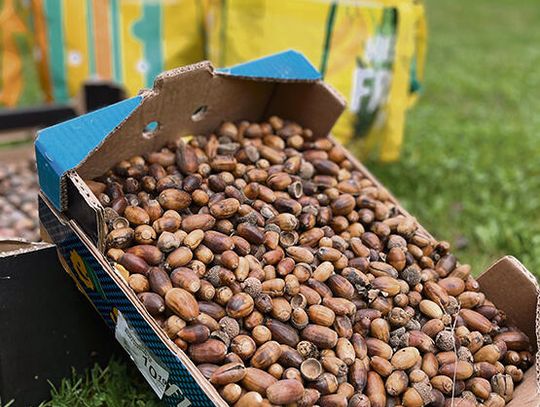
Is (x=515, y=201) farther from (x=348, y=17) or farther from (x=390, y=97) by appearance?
(x=348, y=17)

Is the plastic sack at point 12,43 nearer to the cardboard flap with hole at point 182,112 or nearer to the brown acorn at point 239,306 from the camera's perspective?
the cardboard flap with hole at point 182,112

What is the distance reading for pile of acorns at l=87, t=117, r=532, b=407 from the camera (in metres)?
1.72

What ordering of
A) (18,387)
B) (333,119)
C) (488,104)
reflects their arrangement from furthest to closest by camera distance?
(488,104) → (333,119) → (18,387)

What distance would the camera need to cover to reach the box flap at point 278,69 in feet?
7.36

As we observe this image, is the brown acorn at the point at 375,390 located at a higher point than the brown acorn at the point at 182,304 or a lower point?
lower

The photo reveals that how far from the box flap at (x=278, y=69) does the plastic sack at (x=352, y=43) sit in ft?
3.64

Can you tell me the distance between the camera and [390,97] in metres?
3.60

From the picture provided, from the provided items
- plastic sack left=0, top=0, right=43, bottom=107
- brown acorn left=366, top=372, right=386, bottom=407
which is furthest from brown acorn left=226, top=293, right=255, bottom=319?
plastic sack left=0, top=0, right=43, bottom=107

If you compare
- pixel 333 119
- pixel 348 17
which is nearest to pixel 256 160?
pixel 333 119

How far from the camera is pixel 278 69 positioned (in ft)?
7.52

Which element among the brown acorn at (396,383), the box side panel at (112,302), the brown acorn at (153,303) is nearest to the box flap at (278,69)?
the box side panel at (112,302)

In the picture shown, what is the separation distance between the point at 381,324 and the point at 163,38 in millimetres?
2765

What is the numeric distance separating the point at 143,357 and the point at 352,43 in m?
2.24

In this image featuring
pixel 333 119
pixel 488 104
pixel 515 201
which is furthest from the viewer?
pixel 488 104
